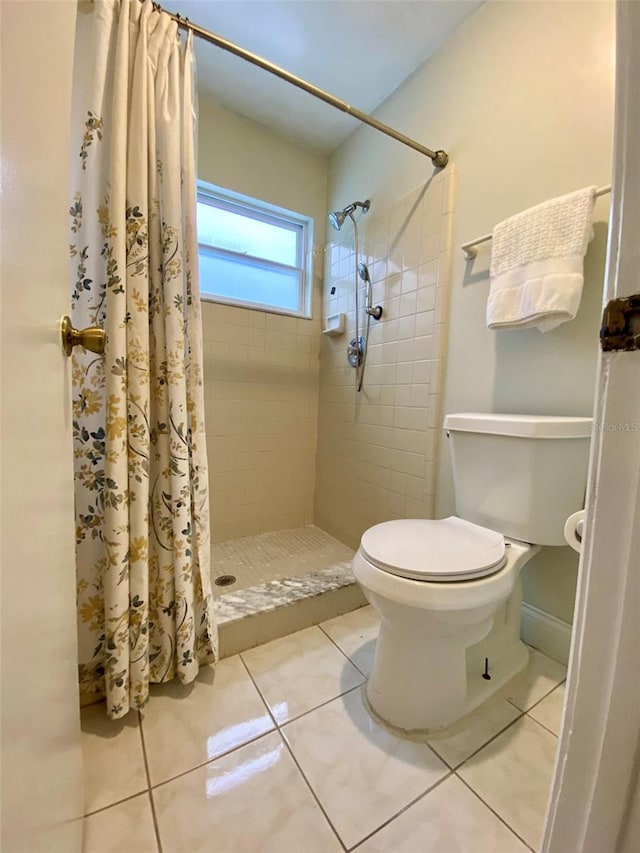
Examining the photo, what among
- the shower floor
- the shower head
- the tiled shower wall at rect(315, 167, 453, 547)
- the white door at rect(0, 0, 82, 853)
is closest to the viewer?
the white door at rect(0, 0, 82, 853)

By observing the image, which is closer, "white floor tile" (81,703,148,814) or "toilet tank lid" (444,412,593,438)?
"white floor tile" (81,703,148,814)

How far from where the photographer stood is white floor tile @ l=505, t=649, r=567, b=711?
1.02 metres

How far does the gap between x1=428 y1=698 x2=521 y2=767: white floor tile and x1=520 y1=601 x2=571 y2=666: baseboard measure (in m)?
0.28

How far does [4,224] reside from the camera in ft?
0.93

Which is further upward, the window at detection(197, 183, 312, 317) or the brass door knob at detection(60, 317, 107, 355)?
the window at detection(197, 183, 312, 317)

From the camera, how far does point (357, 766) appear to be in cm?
82

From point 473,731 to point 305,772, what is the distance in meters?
0.44

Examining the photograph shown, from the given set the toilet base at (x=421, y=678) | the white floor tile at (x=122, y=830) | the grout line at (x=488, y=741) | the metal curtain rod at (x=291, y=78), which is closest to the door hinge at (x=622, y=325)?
the toilet base at (x=421, y=678)

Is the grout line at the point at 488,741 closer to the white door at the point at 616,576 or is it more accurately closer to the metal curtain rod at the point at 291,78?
the white door at the point at 616,576

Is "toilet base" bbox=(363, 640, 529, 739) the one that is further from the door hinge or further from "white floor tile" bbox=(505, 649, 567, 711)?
the door hinge

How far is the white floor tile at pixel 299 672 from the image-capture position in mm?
1000

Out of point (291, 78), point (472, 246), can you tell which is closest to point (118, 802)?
point (472, 246)

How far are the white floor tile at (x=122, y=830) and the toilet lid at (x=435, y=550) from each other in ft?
2.24

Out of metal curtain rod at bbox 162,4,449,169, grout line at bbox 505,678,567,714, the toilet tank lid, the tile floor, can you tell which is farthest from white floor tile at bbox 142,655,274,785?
metal curtain rod at bbox 162,4,449,169
